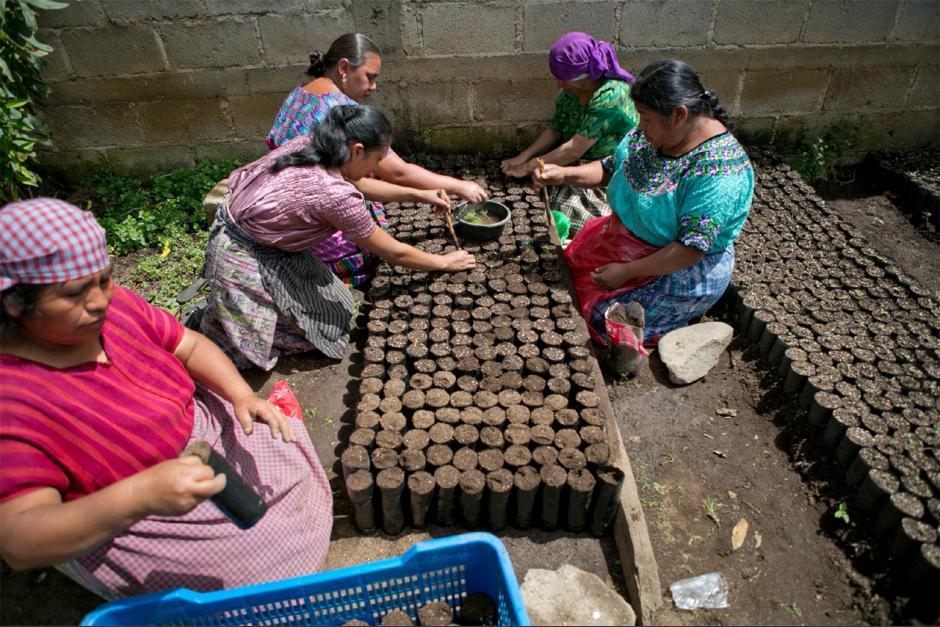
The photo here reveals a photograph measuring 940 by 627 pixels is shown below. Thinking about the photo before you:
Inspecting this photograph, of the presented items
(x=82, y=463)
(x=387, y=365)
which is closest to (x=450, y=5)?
(x=387, y=365)

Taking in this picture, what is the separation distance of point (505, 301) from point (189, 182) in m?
3.16

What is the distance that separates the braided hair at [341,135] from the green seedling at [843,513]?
2623 millimetres

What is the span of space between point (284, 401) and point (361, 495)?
Result: 73 cm

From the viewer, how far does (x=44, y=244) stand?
4.69 ft

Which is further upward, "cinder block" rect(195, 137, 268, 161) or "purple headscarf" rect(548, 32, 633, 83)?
"purple headscarf" rect(548, 32, 633, 83)

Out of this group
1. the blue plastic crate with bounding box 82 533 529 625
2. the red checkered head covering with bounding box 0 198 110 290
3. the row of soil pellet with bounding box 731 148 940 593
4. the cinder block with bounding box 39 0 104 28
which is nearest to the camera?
the red checkered head covering with bounding box 0 198 110 290

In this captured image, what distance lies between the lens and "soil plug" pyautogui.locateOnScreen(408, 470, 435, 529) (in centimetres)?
226

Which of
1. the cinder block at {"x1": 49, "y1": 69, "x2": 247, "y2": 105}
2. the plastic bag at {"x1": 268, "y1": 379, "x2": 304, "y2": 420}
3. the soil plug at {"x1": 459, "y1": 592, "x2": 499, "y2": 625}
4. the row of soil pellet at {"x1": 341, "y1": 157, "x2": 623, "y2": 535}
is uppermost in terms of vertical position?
the cinder block at {"x1": 49, "y1": 69, "x2": 247, "y2": 105}

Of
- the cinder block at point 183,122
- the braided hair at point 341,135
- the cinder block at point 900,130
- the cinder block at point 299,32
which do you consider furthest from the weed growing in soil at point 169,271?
the cinder block at point 900,130

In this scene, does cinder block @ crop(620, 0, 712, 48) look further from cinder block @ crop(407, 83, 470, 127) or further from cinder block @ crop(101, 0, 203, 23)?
cinder block @ crop(101, 0, 203, 23)

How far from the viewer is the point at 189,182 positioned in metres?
4.78

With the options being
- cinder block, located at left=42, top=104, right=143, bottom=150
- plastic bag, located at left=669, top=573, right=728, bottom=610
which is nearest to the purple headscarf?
plastic bag, located at left=669, top=573, right=728, bottom=610

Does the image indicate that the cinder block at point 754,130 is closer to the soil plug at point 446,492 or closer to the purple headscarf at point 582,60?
the purple headscarf at point 582,60

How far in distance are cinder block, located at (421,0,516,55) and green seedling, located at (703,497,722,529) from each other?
140 inches
